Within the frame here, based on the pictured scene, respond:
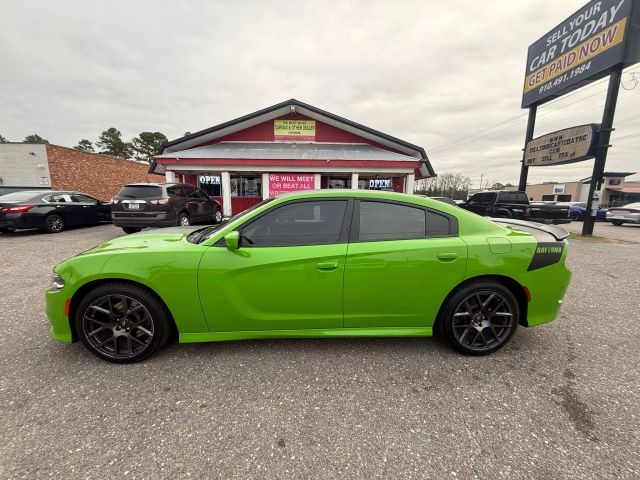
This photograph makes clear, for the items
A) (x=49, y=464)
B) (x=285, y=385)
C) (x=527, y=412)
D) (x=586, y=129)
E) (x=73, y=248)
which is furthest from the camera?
(x=586, y=129)

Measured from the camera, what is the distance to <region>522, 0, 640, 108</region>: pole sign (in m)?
8.67

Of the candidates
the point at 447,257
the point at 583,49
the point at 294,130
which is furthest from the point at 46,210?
the point at 583,49

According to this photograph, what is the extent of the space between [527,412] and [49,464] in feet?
9.78

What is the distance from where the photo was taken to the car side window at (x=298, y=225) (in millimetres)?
2414

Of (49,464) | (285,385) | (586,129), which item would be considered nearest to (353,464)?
(285,385)

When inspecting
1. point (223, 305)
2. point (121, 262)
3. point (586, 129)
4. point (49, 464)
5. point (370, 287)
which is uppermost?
point (586, 129)

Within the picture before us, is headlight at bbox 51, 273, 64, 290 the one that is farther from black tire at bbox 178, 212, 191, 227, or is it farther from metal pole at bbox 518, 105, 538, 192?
metal pole at bbox 518, 105, 538, 192

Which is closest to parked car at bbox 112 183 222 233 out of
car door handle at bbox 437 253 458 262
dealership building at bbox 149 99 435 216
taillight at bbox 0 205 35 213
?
taillight at bbox 0 205 35 213

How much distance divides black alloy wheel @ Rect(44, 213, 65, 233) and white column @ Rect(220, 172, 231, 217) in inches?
206

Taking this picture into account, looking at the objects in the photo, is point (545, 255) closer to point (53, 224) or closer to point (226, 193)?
point (226, 193)

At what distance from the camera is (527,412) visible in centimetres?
194

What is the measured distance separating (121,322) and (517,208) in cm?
1391

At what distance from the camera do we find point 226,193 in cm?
1185

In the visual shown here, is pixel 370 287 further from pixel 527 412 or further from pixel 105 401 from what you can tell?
pixel 105 401
